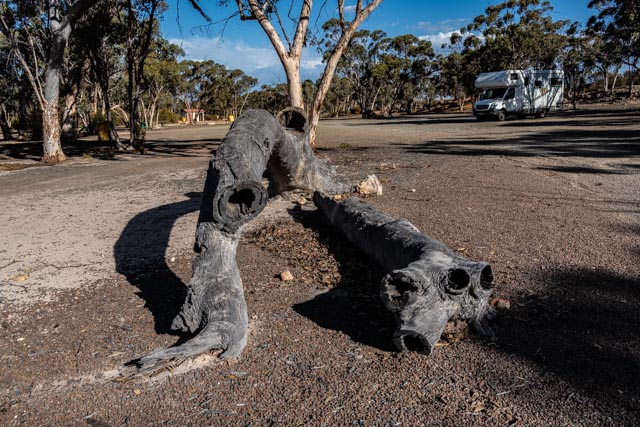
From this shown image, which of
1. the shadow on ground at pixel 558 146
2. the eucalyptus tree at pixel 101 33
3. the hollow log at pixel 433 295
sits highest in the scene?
the eucalyptus tree at pixel 101 33

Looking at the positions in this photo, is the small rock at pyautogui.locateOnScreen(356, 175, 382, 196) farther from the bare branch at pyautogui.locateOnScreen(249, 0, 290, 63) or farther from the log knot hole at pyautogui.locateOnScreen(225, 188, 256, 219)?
the bare branch at pyautogui.locateOnScreen(249, 0, 290, 63)

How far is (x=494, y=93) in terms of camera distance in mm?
30516

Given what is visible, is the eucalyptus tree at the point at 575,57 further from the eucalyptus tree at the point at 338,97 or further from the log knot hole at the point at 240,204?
A: the log knot hole at the point at 240,204

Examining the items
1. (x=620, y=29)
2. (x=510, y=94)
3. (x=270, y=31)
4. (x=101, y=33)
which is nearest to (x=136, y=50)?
(x=101, y=33)

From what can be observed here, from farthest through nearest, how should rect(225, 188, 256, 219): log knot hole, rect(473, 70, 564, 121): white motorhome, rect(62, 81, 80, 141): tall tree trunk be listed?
rect(473, 70, 564, 121): white motorhome < rect(62, 81, 80, 141): tall tree trunk < rect(225, 188, 256, 219): log knot hole

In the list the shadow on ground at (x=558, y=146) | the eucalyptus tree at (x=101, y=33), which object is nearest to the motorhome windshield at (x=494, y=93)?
the shadow on ground at (x=558, y=146)

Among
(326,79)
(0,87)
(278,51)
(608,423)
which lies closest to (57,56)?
(278,51)

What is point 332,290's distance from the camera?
395 centimetres

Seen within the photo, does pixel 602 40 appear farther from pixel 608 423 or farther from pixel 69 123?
pixel 608 423

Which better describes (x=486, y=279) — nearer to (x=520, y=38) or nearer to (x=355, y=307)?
(x=355, y=307)

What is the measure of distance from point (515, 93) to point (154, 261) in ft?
95.3

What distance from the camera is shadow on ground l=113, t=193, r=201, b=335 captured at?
3760 millimetres

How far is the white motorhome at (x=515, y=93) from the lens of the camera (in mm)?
29281

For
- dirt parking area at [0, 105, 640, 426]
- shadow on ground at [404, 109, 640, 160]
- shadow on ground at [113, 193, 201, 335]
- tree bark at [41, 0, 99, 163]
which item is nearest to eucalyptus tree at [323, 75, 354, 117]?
shadow on ground at [404, 109, 640, 160]
